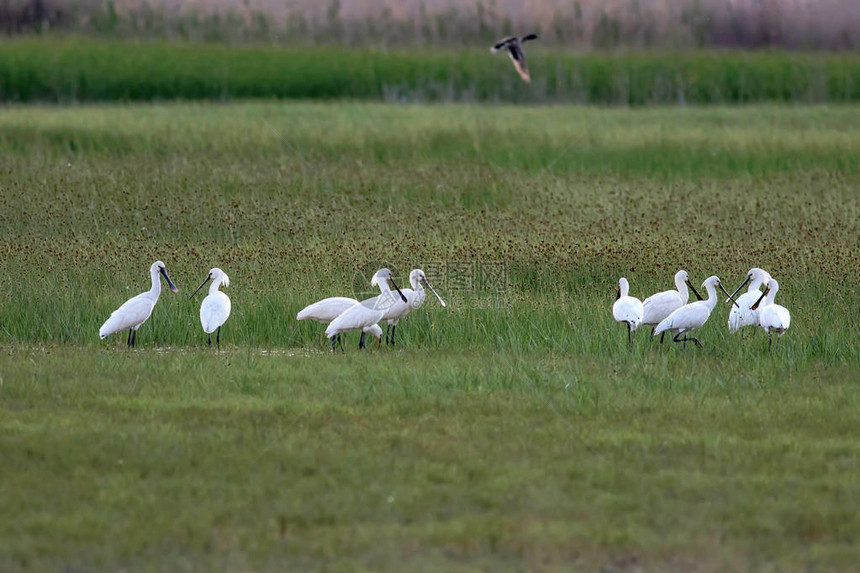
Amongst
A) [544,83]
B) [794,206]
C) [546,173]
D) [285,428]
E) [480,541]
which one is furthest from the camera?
[544,83]

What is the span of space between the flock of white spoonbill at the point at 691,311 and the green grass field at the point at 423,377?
→ 0.23 metres

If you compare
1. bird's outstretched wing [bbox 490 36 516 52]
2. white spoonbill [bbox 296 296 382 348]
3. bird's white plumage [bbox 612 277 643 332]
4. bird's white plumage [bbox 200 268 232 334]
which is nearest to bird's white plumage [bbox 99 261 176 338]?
bird's white plumage [bbox 200 268 232 334]

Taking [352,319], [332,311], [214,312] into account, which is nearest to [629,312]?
[352,319]

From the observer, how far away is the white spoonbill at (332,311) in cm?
1183

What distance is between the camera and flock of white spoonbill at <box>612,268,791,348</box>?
1134cm

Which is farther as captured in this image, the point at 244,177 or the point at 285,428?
the point at 244,177

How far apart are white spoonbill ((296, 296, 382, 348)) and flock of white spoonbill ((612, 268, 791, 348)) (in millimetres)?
2279

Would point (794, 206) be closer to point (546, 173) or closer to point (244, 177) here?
point (546, 173)

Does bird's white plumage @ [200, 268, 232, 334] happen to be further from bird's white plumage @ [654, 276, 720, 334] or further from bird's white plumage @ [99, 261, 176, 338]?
bird's white plumage @ [654, 276, 720, 334]

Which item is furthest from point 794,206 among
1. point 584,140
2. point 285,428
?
point 285,428

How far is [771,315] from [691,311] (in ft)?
2.31

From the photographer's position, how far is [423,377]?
10039mm

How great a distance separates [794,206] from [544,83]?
21.9 metres

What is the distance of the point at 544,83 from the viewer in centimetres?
4122
